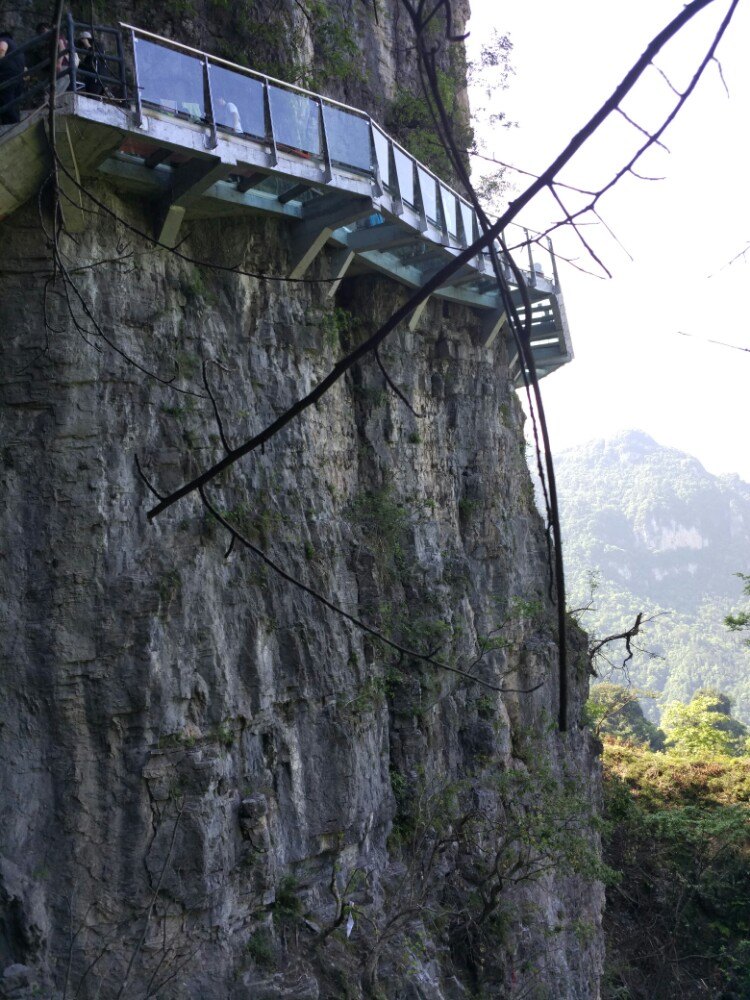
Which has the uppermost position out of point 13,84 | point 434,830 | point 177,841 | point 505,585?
point 13,84

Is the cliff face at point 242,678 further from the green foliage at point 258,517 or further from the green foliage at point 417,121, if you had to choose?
the green foliage at point 417,121

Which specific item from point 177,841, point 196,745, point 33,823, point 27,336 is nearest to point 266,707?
point 196,745

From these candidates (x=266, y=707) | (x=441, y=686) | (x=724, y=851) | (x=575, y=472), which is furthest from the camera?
(x=575, y=472)

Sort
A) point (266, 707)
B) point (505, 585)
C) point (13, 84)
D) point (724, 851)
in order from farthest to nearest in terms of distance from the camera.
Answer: point (724, 851)
point (505, 585)
point (266, 707)
point (13, 84)

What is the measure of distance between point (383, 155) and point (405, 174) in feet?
1.53

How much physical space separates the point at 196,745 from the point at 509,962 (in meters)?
5.33

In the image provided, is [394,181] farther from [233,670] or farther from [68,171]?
[233,670]

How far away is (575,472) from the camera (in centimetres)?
12850

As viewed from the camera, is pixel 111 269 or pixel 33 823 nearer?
pixel 33 823

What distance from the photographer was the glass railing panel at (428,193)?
32.3ft

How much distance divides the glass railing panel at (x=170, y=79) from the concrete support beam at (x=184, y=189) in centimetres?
41

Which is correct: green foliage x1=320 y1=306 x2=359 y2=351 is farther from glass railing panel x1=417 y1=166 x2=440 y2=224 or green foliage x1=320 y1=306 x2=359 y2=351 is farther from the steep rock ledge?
glass railing panel x1=417 y1=166 x2=440 y2=224

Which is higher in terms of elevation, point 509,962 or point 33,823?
point 33,823

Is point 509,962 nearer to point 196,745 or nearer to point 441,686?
point 441,686
